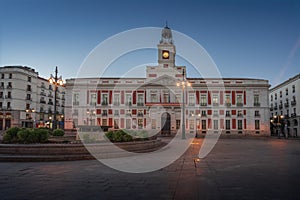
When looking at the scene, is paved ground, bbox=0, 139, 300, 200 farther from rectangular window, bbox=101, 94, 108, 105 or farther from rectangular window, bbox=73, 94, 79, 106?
rectangular window, bbox=73, 94, 79, 106

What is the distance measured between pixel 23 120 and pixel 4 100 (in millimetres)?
5932

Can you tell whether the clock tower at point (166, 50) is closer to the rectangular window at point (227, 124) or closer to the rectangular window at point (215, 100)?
A: the rectangular window at point (215, 100)

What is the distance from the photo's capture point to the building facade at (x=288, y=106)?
159 ft

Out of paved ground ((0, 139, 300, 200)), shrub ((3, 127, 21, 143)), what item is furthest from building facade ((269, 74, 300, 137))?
shrub ((3, 127, 21, 143))

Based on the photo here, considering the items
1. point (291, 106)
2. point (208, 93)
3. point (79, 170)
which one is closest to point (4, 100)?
point (208, 93)

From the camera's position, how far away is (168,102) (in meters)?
50.5

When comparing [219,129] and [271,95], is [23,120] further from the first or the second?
[271,95]

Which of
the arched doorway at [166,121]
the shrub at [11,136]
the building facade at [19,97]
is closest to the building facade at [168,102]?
the arched doorway at [166,121]

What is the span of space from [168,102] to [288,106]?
2524cm

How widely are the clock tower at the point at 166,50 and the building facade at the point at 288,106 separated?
2242cm

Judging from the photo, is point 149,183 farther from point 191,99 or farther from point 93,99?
point 93,99

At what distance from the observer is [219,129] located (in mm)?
48750

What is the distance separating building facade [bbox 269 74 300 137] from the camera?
48531mm

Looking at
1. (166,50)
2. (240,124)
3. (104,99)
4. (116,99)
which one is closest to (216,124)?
(240,124)
